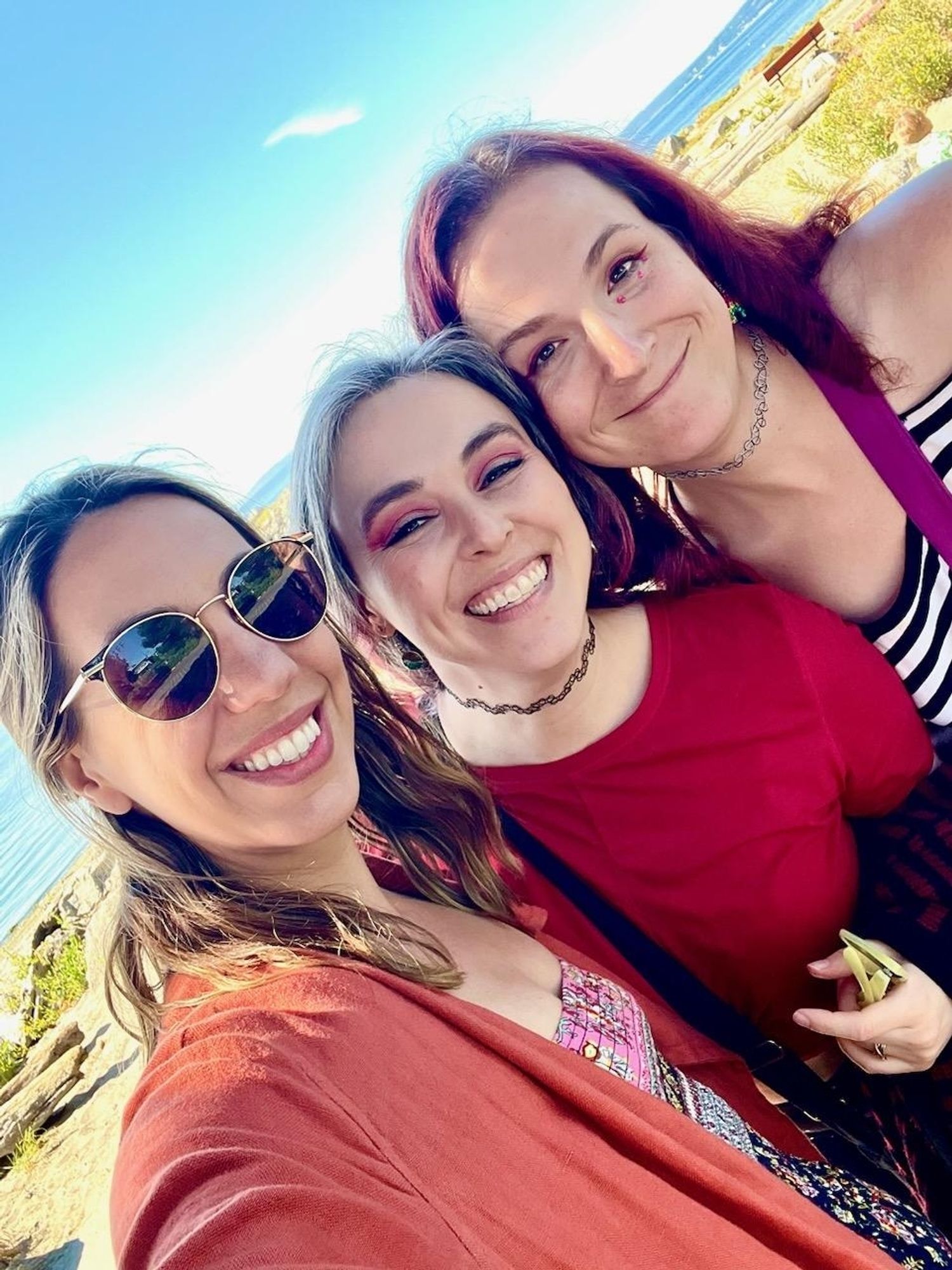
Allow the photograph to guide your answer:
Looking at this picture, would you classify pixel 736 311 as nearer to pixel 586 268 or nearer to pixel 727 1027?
pixel 586 268

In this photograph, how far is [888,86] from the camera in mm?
9742

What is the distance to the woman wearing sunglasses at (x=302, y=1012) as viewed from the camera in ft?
2.91

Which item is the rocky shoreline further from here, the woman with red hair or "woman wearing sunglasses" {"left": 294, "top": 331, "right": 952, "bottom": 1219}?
the woman with red hair

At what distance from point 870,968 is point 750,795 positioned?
1.28 ft

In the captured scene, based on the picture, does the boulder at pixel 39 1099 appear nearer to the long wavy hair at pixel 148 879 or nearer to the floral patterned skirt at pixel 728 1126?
the long wavy hair at pixel 148 879

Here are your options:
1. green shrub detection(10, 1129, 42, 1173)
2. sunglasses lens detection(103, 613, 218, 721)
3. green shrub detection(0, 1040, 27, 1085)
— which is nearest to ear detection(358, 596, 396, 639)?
sunglasses lens detection(103, 613, 218, 721)

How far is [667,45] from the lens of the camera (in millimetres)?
69500

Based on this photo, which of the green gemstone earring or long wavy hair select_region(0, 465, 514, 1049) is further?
the green gemstone earring

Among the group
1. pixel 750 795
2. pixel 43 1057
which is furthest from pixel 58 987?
pixel 750 795

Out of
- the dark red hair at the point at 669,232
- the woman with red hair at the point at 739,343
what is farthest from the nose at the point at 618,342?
the dark red hair at the point at 669,232

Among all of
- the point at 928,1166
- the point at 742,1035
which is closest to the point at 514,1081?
the point at 742,1035

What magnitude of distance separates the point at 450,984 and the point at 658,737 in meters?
0.75

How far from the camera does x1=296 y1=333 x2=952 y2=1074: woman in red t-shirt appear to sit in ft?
5.80

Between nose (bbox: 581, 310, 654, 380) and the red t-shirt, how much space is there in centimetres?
59
